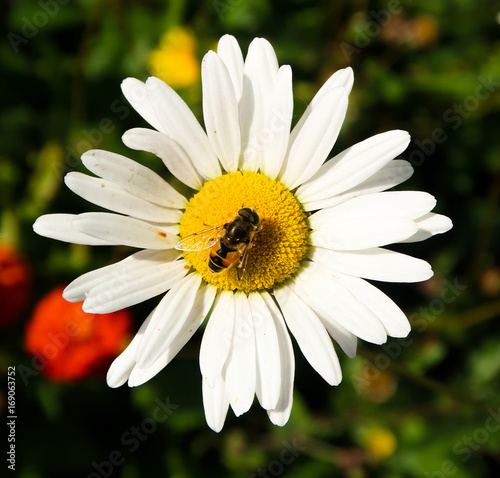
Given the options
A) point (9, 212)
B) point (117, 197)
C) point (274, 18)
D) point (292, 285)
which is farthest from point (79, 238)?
point (274, 18)

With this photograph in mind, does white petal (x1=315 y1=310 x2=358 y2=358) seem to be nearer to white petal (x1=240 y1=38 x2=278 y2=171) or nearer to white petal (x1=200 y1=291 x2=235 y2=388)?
white petal (x1=200 y1=291 x2=235 y2=388)

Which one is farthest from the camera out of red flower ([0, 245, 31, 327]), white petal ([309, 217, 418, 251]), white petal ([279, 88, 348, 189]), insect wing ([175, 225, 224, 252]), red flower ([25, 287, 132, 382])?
red flower ([0, 245, 31, 327])

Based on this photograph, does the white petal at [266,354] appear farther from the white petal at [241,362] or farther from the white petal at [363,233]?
the white petal at [363,233]

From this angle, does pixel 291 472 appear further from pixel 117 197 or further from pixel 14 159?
pixel 14 159

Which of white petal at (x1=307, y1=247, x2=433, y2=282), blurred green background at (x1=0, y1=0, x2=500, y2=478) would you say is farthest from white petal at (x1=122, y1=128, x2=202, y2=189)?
blurred green background at (x1=0, y1=0, x2=500, y2=478)

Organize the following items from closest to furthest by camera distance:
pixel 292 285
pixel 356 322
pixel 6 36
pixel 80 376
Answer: pixel 356 322, pixel 292 285, pixel 80 376, pixel 6 36

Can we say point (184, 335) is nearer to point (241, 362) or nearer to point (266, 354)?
point (241, 362)
